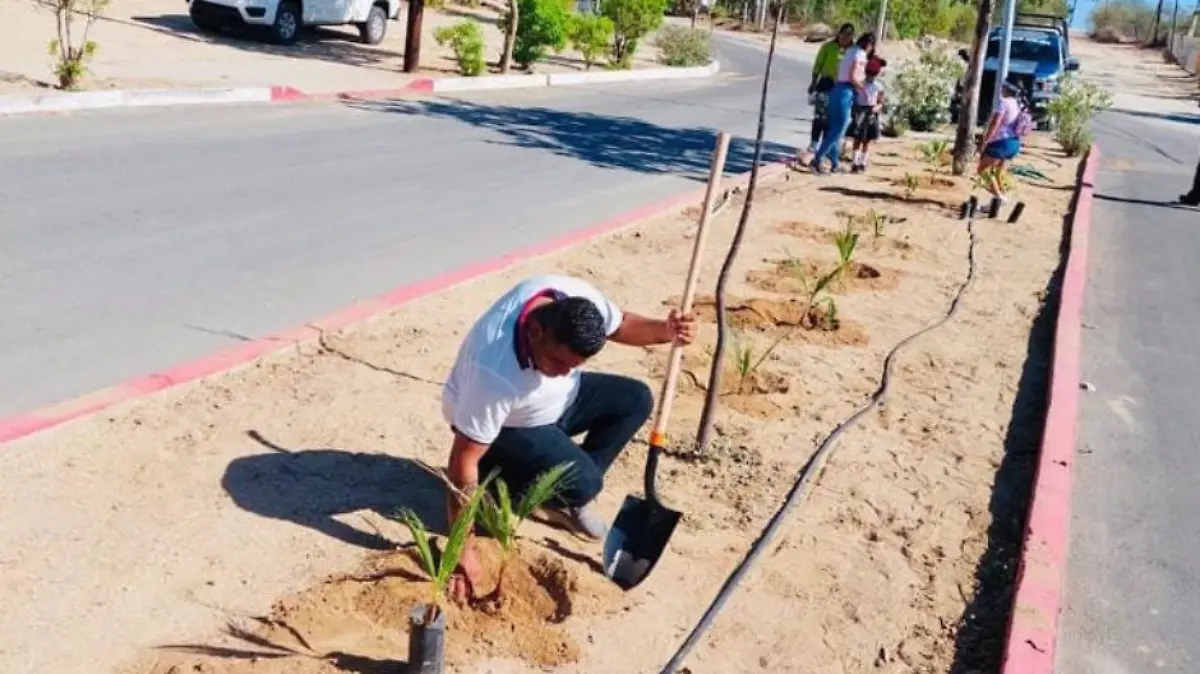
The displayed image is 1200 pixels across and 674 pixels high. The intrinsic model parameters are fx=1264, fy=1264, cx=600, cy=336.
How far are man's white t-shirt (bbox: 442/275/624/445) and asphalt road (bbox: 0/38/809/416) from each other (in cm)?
217

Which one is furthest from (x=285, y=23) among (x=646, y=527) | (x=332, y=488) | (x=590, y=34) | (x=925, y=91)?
(x=646, y=527)

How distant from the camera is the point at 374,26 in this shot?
80.4ft

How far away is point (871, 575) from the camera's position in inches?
173

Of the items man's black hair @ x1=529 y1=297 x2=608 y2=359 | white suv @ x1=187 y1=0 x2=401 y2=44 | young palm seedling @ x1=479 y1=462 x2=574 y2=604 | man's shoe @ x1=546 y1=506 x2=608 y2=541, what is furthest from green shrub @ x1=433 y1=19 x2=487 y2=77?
man's black hair @ x1=529 y1=297 x2=608 y2=359

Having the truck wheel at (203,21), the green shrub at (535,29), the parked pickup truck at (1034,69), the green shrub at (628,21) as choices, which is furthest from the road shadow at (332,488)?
the green shrub at (628,21)

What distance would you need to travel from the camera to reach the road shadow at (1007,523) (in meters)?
4.01

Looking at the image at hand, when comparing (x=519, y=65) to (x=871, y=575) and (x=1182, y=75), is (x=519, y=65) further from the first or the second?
(x=1182, y=75)

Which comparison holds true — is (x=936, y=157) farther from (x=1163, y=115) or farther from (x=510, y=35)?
(x=1163, y=115)

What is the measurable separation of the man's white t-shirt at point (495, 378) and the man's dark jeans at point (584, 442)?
14 centimetres

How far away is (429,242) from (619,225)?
5.88ft

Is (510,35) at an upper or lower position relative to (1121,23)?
lower

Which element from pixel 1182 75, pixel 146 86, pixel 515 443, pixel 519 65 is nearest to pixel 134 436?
pixel 515 443

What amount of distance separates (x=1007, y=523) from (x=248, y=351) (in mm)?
3388

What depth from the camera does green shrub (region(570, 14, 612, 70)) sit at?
2678cm
